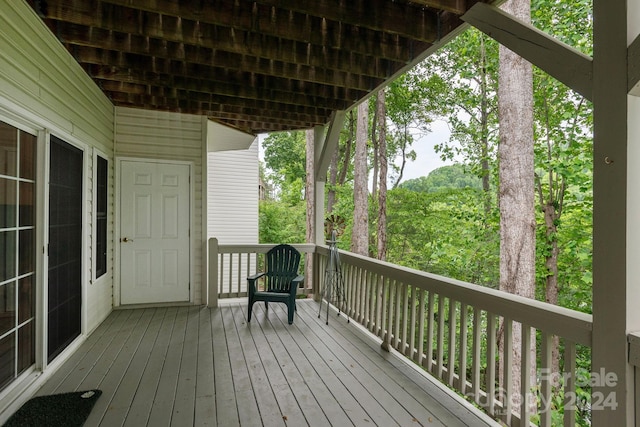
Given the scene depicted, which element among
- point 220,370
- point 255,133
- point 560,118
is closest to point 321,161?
point 255,133

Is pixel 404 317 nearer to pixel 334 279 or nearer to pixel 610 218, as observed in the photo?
pixel 334 279

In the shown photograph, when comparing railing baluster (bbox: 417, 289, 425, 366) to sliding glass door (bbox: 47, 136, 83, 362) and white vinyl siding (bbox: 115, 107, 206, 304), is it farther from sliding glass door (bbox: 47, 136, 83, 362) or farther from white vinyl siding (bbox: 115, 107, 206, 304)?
white vinyl siding (bbox: 115, 107, 206, 304)

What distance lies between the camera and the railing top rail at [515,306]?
5.25 feet

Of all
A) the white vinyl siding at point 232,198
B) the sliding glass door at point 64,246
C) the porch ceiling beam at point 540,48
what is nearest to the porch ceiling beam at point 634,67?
the porch ceiling beam at point 540,48

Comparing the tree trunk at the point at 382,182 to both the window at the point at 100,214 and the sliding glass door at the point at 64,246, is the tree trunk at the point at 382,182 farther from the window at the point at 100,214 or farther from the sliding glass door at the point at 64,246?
the sliding glass door at the point at 64,246

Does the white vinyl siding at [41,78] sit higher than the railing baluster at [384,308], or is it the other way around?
the white vinyl siding at [41,78]

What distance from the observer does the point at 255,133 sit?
625cm

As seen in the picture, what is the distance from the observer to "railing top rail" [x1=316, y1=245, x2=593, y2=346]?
1.60m

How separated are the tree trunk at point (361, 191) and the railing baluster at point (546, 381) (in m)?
7.79

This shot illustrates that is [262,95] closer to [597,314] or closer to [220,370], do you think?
[220,370]

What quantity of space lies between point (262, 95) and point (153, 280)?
9.57 ft

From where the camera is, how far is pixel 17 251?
2.40m

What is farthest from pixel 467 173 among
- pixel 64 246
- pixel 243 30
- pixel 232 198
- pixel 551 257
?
pixel 64 246

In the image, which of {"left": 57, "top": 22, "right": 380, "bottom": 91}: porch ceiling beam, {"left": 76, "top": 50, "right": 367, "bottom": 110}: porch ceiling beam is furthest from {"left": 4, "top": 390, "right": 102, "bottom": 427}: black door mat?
{"left": 76, "top": 50, "right": 367, "bottom": 110}: porch ceiling beam
